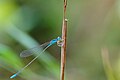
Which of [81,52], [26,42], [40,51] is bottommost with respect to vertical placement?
[40,51]

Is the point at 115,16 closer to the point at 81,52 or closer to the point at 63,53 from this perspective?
the point at 81,52

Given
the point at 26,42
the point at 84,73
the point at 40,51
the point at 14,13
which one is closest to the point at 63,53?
the point at 40,51

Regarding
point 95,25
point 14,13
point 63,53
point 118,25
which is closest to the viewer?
point 63,53

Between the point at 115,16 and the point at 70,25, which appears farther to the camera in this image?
the point at 70,25

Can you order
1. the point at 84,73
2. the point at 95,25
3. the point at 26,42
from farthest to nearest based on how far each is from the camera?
1. the point at 95,25
2. the point at 84,73
3. the point at 26,42

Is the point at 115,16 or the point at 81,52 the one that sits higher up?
the point at 115,16

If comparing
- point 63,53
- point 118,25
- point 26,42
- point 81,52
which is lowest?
point 63,53

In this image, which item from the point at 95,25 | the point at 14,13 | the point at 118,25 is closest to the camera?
the point at 14,13

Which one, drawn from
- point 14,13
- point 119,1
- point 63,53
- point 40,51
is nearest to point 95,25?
point 119,1

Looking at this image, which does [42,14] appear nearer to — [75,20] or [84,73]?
[75,20]
